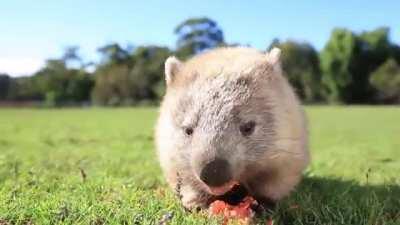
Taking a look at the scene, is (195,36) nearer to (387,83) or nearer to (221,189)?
(387,83)

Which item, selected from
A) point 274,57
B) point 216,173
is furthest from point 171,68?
point 216,173

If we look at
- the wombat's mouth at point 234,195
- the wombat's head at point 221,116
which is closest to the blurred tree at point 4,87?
the wombat's head at point 221,116

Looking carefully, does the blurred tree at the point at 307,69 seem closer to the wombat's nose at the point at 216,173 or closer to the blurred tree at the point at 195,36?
the blurred tree at the point at 195,36

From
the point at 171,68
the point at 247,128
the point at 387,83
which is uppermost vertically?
the point at 171,68

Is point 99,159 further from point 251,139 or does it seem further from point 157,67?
point 157,67

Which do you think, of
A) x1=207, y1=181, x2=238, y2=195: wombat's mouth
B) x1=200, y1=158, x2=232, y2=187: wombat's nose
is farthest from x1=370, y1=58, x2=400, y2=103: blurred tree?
x1=200, y1=158, x2=232, y2=187: wombat's nose

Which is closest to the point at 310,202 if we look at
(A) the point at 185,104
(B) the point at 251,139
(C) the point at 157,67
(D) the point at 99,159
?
(B) the point at 251,139

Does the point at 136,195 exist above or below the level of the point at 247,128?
below
